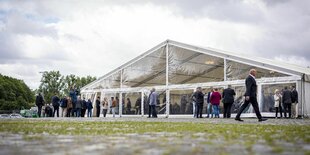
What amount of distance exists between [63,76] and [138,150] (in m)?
102

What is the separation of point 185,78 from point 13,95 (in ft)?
248

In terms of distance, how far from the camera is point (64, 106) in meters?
29.0

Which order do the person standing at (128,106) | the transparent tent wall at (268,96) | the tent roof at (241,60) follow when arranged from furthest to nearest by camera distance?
the person standing at (128,106)
the transparent tent wall at (268,96)
the tent roof at (241,60)

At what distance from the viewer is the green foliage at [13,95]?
91.8m

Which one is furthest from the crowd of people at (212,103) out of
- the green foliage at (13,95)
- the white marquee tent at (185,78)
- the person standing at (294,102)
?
the green foliage at (13,95)

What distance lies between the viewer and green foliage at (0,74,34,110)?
301ft

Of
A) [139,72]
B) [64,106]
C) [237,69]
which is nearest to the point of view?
[237,69]

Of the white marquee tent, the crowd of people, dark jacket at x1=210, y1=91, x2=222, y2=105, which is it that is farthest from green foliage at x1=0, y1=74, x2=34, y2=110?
dark jacket at x1=210, y1=91, x2=222, y2=105

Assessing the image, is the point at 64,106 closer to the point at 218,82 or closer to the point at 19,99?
the point at 218,82

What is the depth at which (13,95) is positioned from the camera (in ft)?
314

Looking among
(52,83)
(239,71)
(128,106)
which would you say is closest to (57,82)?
(52,83)

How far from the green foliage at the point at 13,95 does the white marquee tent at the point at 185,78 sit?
62.3 meters

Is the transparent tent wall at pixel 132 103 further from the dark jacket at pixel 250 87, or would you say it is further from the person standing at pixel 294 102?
the dark jacket at pixel 250 87

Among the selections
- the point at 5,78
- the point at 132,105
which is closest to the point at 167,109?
the point at 132,105
